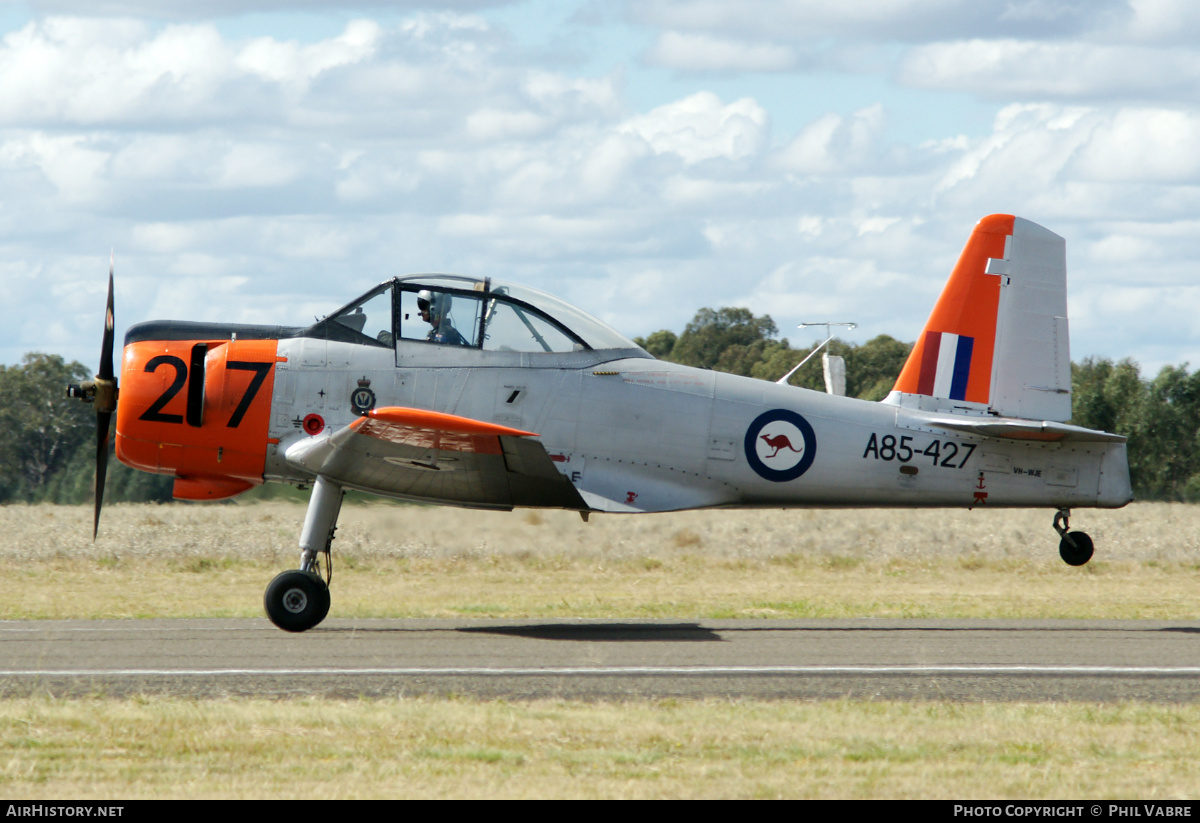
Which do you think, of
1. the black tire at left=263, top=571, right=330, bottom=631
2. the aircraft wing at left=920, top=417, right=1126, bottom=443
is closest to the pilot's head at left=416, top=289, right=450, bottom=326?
the black tire at left=263, top=571, right=330, bottom=631

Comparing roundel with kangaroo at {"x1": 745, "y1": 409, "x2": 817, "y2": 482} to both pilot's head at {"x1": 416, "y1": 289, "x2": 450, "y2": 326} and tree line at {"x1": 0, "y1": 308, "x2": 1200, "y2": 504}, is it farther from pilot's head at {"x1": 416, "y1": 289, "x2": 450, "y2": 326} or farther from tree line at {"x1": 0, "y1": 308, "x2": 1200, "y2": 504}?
tree line at {"x1": 0, "y1": 308, "x2": 1200, "y2": 504}

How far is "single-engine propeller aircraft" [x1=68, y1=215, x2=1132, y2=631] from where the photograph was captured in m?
11.7

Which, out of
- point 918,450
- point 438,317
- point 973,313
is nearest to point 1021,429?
point 918,450

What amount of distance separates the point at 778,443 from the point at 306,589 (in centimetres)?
472

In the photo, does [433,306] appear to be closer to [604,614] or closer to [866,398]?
[604,614]

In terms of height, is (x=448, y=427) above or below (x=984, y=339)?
below

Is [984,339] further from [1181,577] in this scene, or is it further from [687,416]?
[1181,577]

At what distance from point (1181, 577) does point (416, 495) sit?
13.2 metres

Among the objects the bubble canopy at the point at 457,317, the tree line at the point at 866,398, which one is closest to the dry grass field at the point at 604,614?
the bubble canopy at the point at 457,317

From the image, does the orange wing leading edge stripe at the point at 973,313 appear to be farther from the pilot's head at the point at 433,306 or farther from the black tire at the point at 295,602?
the black tire at the point at 295,602

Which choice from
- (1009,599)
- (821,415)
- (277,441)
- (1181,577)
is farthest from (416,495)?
(1181,577)

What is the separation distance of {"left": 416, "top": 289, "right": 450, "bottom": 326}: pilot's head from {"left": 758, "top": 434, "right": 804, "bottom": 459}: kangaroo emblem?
3304mm

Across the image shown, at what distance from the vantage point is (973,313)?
12.9 meters

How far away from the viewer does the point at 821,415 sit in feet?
40.4
